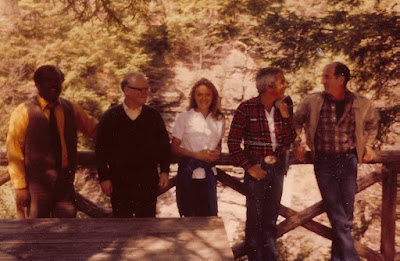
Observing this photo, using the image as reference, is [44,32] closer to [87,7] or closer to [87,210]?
[87,7]

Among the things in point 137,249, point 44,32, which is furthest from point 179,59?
point 137,249

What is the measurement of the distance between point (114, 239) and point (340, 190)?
209 centimetres

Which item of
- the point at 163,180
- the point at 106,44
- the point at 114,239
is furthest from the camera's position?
the point at 106,44

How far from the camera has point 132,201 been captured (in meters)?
3.13

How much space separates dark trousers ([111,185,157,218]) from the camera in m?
3.12

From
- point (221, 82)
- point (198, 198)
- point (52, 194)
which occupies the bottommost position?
point (198, 198)

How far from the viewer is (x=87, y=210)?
3.82m

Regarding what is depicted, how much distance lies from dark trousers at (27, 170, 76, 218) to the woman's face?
1234 millimetres

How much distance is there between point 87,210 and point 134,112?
1.30 meters

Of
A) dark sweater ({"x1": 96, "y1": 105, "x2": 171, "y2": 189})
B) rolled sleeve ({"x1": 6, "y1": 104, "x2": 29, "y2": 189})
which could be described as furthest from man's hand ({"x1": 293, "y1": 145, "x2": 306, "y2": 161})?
rolled sleeve ({"x1": 6, "y1": 104, "x2": 29, "y2": 189})

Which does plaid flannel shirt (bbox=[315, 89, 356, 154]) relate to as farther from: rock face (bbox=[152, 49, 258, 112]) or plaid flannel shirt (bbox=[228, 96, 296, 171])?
rock face (bbox=[152, 49, 258, 112])

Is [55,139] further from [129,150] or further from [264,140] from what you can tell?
[264,140]

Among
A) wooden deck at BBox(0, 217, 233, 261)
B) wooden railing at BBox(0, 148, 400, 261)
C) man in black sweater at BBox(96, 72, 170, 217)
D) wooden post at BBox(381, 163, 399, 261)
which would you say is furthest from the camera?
wooden post at BBox(381, 163, 399, 261)

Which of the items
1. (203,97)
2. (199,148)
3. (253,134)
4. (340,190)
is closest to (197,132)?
(199,148)
